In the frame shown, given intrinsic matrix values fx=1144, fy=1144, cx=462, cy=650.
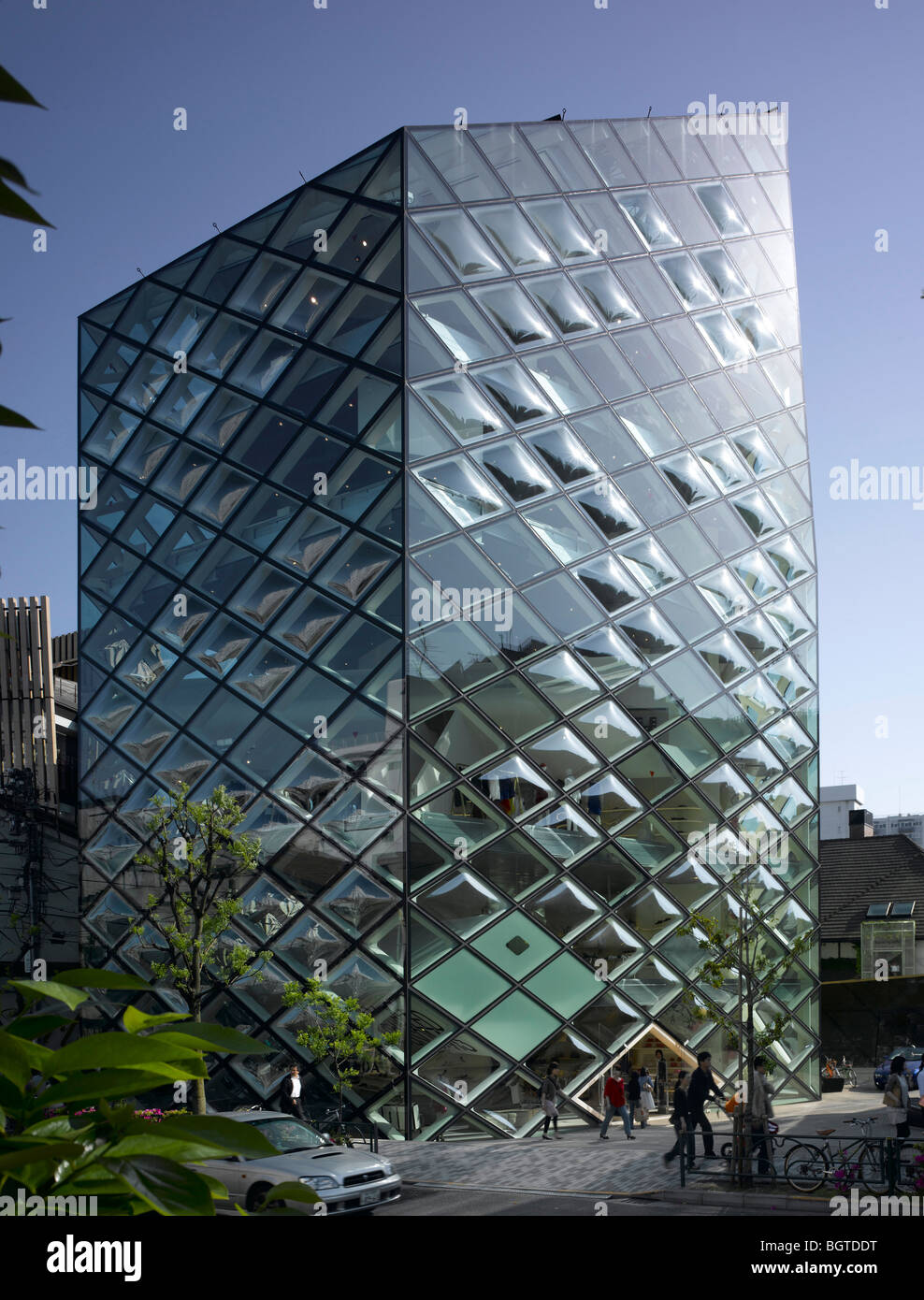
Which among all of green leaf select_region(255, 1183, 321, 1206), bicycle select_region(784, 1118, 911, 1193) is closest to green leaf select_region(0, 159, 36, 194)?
green leaf select_region(255, 1183, 321, 1206)

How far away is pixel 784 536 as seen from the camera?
3114cm

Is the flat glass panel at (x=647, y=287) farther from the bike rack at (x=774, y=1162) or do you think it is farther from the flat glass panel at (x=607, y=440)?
the bike rack at (x=774, y=1162)

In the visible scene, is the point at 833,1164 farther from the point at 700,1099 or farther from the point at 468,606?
the point at 468,606

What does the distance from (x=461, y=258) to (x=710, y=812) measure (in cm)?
1395

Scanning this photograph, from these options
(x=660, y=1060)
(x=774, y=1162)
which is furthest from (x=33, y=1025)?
(x=660, y=1060)

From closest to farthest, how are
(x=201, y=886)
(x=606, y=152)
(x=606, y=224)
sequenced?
(x=201, y=886) < (x=606, y=224) < (x=606, y=152)

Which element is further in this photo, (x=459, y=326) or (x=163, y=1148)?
(x=459, y=326)

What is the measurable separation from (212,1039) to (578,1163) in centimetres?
1878

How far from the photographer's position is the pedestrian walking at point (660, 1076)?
24.8 m

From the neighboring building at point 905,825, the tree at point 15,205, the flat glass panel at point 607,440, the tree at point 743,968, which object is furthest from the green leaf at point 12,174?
the neighboring building at point 905,825

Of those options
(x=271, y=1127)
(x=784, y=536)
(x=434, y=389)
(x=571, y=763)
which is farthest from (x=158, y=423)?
(x=271, y=1127)

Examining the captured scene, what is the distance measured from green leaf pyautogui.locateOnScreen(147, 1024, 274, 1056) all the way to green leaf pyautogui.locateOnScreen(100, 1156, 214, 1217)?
0.13 meters

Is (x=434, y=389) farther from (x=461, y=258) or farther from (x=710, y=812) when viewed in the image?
(x=710, y=812)

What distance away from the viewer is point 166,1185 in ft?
3.41
